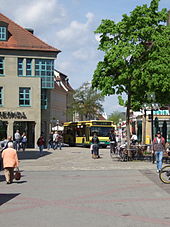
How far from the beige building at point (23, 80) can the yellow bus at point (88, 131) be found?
4.62m

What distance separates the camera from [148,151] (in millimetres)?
37562

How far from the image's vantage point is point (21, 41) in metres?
53.5

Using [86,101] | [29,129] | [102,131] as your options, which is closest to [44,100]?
[29,129]

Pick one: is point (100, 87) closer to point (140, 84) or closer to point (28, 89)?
point (140, 84)

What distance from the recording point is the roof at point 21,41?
172ft

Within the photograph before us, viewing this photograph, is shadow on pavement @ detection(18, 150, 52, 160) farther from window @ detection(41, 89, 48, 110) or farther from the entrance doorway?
window @ detection(41, 89, 48, 110)

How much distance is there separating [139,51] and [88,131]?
→ 2540cm

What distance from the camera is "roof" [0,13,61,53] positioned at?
172 feet

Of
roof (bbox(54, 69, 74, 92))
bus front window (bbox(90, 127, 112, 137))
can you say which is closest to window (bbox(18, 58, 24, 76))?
bus front window (bbox(90, 127, 112, 137))

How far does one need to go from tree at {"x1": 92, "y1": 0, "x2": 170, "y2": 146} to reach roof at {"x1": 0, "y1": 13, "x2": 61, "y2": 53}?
2501 cm

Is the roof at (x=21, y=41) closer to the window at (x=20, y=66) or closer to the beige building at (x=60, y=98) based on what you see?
the window at (x=20, y=66)

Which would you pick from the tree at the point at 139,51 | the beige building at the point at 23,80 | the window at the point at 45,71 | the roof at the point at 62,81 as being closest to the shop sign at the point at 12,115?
the beige building at the point at 23,80

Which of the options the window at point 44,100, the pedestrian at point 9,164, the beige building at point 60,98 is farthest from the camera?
the beige building at point 60,98

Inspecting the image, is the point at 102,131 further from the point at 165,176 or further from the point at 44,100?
the point at 165,176
